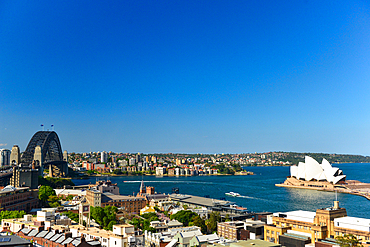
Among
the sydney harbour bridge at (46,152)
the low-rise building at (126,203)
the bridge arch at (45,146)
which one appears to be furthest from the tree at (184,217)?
the bridge arch at (45,146)

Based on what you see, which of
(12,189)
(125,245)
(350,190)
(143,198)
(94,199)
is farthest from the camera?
(350,190)

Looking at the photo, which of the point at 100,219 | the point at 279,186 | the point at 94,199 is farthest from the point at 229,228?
the point at 279,186

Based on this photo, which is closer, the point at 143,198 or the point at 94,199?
the point at 94,199

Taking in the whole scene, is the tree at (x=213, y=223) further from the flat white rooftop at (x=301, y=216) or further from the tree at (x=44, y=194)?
the tree at (x=44, y=194)

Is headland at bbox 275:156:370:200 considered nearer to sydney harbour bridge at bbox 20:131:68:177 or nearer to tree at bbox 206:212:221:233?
tree at bbox 206:212:221:233

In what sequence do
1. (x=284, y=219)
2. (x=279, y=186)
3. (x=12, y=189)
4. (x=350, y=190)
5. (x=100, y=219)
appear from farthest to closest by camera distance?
(x=279, y=186), (x=350, y=190), (x=12, y=189), (x=100, y=219), (x=284, y=219)

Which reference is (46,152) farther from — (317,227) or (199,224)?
(317,227)

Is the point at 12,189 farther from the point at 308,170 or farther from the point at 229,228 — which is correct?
the point at 308,170

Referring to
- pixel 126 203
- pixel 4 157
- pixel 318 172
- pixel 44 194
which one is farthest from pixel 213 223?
pixel 4 157

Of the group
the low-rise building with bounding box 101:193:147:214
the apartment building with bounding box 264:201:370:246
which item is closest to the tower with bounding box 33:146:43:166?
the low-rise building with bounding box 101:193:147:214
